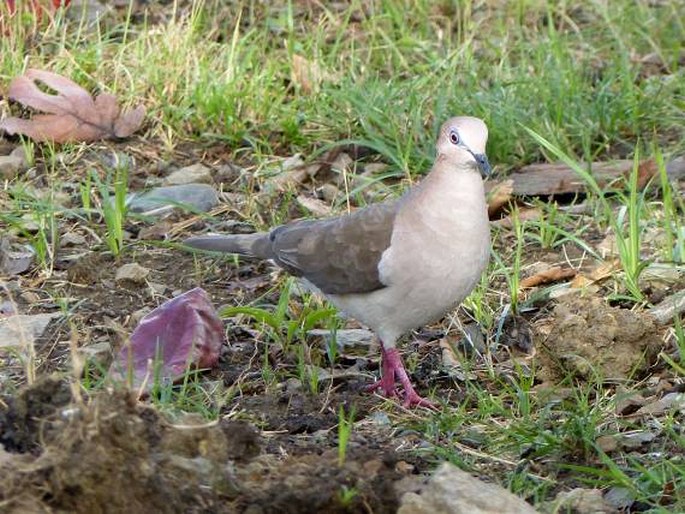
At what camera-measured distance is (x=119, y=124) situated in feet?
20.6

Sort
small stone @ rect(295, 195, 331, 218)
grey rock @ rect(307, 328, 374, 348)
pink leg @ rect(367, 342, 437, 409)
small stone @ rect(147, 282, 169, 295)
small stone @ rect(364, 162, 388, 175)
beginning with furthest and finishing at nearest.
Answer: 1. small stone @ rect(364, 162, 388, 175)
2. small stone @ rect(295, 195, 331, 218)
3. small stone @ rect(147, 282, 169, 295)
4. grey rock @ rect(307, 328, 374, 348)
5. pink leg @ rect(367, 342, 437, 409)

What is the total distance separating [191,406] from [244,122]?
2.34 metres

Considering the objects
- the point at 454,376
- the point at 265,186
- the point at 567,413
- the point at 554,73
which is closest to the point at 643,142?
the point at 554,73

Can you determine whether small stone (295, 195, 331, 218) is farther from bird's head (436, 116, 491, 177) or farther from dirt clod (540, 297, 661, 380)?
dirt clod (540, 297, 661, 380)

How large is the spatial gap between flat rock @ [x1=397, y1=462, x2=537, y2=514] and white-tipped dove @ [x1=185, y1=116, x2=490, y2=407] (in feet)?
3.63

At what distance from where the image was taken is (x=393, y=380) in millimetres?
4480

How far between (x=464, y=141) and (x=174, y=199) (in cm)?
181

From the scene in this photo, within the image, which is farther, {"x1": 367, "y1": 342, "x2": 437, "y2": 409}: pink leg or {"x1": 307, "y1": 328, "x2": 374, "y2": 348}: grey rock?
{"x1": 307, "y1": 328, "x2": 374, "y2": 348}: grey rock

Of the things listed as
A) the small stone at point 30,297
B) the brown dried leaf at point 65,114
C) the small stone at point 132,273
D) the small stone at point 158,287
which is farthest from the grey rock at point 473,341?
the brown dried leaf at point 65,114

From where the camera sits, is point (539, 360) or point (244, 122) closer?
point (539, 360)

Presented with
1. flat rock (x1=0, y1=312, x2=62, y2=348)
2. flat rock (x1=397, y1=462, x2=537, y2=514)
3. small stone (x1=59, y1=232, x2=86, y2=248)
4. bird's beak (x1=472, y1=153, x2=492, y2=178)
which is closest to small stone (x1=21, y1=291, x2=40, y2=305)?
flat rock (x1=0, y1=312, x2=62, y2=348)

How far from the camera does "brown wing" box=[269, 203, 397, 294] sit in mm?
4453

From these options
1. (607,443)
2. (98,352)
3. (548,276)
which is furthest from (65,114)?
(607,443)

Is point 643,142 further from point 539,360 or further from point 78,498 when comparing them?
point 78,498
